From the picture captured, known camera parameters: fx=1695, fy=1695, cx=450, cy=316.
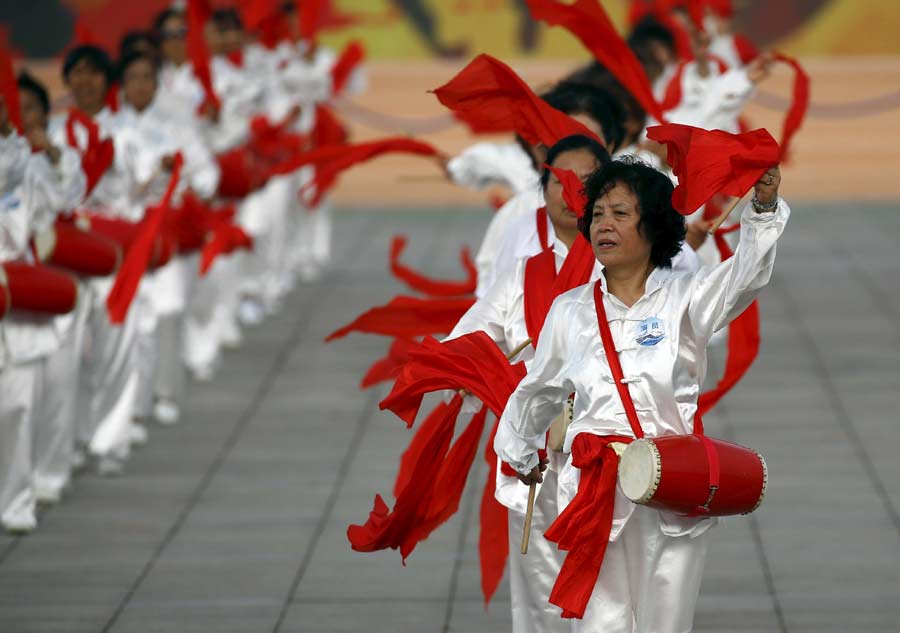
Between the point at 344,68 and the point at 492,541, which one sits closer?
the point at 492,541

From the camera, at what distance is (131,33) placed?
347 inches

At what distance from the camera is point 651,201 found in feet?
12.8

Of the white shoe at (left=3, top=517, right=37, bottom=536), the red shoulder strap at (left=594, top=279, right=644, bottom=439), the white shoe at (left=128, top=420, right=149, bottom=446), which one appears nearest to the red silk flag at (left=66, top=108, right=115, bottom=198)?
the white shoe at (left=128, top=420, right=149, bottom=446)

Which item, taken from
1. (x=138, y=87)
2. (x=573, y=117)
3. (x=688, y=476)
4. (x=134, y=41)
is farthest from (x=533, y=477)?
(x=134, y=41)

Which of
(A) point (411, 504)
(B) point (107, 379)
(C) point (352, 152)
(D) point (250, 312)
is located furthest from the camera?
(D) point (250, 312)

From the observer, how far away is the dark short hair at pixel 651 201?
392 cm

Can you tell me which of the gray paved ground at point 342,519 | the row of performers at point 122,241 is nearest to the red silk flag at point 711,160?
the gray paved ground at point 342,519

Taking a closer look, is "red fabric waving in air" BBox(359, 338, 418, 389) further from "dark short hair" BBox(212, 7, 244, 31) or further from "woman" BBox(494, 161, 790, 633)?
"dark short hair" BBox(212, 7, 244, 31)

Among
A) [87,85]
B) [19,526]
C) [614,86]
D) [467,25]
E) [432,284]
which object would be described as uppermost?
[87,85]

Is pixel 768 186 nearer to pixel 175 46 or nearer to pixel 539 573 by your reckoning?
pixel 539 573

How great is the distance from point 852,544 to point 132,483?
3.03m

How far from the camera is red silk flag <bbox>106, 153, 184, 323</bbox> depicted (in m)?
7.21

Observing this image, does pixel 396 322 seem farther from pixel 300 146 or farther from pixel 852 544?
pixel 300 146

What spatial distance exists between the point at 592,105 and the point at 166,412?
12.9 feet
